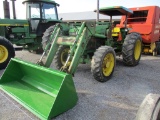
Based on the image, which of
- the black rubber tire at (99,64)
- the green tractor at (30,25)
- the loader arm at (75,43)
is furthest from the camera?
the green tractor at (30,25)

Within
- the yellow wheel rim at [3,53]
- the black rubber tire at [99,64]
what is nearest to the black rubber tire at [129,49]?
the black rubber tire at [99,64]

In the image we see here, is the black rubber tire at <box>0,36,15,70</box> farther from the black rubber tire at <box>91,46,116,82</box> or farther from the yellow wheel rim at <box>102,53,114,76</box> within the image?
the yellow wheel rim at <box>102,53,114,76</box>

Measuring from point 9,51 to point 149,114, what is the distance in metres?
5.00

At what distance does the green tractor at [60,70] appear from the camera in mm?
2926

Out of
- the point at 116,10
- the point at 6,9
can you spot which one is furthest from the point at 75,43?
the point at 6,9

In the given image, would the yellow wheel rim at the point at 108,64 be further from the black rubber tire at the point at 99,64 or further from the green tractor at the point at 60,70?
the black rubber tire at the point at 99,64

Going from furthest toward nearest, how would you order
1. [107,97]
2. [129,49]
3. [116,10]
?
[116,10]
[129,49]
[107,97]

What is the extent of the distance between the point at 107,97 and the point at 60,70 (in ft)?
3.55

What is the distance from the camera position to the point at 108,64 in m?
4.65

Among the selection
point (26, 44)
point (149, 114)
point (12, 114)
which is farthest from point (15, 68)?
point (26, 44)

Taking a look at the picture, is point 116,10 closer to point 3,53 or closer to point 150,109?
point 3,53

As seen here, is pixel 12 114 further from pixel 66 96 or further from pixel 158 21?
pixel 158 21

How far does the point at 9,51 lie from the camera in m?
5.86

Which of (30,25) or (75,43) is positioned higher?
(30,25)
